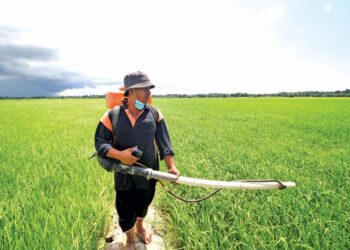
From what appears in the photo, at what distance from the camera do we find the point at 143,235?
9.05 feet

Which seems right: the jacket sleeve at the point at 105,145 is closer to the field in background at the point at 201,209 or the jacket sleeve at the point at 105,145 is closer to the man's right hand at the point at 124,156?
the man's right hand at the point at 124,156

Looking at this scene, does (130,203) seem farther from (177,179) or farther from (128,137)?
(177,179)

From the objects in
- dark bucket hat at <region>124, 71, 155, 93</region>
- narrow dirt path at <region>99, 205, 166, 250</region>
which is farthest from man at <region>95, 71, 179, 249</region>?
narrow dirt path at <region>99, 205, 166, 250</region>

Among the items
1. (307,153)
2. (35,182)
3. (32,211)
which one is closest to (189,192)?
(32,211)

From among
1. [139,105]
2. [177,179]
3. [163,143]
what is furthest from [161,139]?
[177,179]

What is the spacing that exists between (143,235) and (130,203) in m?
0.47

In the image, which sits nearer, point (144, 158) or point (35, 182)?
point (144, 158)

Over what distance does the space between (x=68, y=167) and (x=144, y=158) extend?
8.32ft

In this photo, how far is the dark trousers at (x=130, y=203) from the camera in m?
2.47

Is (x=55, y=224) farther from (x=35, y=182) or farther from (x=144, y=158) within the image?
(x=35, y=182)

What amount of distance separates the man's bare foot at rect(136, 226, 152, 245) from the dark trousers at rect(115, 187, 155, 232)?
23 centimetres

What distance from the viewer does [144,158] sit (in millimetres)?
2369

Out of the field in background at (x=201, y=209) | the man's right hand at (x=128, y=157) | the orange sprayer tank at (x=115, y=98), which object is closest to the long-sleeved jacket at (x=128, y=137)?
the man's right hand at (x=128, y=157)

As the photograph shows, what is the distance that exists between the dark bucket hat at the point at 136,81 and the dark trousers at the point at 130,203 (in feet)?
2.94
